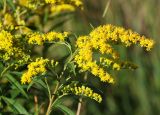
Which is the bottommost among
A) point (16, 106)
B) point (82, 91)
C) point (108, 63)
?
point (16, 106)

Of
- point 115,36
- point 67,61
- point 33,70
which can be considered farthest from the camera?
point 67,61

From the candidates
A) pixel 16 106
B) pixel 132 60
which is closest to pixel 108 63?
pixel 16 106

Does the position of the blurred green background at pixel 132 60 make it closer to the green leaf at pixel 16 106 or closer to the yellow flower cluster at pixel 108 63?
the green leaf at pixel 16 106

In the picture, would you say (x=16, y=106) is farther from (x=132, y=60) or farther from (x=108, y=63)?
(x=132, y=60)

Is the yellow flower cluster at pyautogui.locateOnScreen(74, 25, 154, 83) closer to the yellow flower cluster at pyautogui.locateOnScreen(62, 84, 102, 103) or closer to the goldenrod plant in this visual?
the goldenrod plant

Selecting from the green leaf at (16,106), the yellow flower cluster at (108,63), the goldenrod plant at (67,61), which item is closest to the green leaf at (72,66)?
the goldenrod plant at (67,61)
